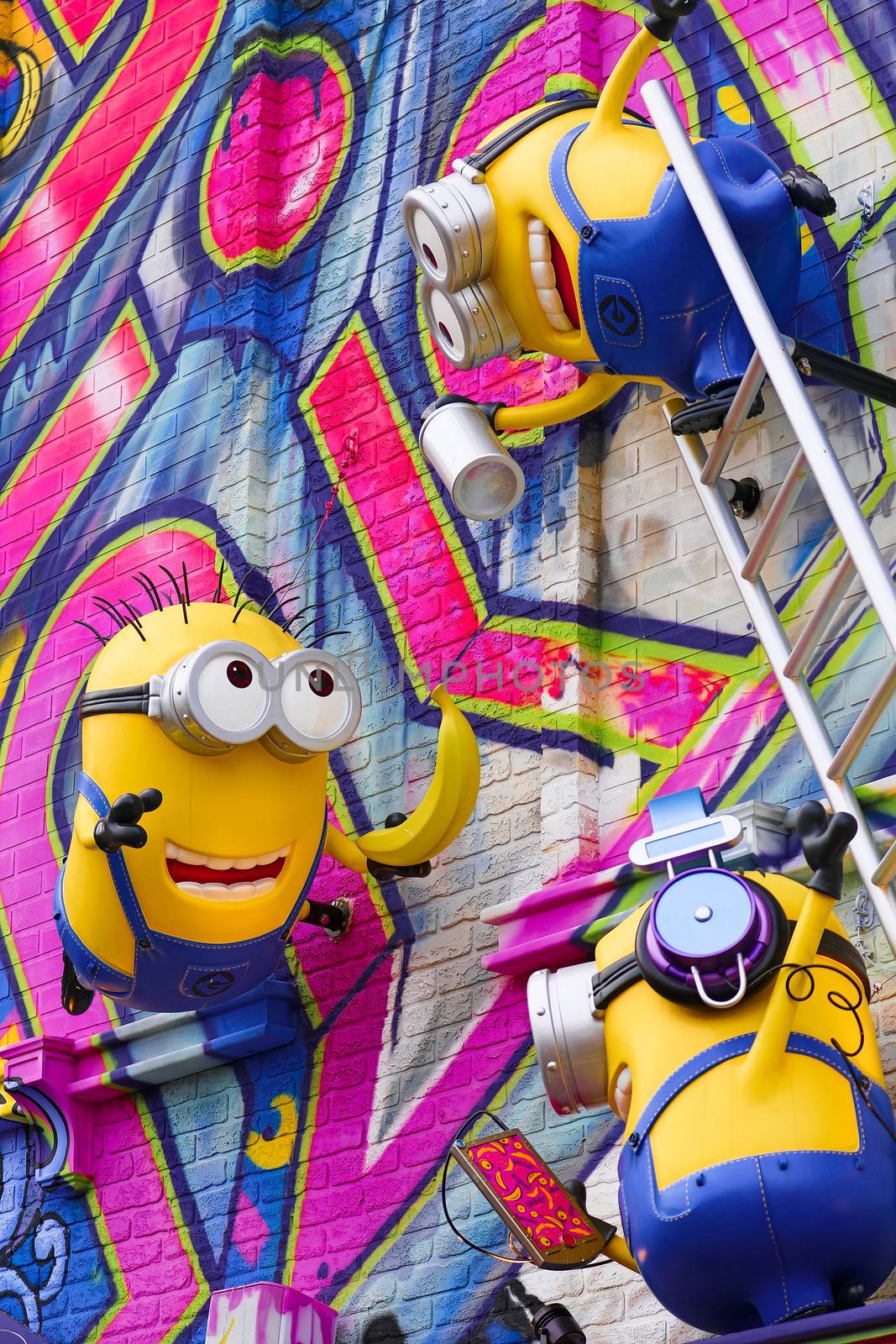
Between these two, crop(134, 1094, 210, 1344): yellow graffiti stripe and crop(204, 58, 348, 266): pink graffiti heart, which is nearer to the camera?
crop(134, 1094, 210, 1344): yellow graffiti stripe

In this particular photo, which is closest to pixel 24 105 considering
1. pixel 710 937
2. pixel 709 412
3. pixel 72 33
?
pixel 72 33

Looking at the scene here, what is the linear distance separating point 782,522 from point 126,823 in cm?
162

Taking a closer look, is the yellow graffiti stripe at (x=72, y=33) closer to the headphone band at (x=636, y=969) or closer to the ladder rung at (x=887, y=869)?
the headphone band at (x=636, y=969)

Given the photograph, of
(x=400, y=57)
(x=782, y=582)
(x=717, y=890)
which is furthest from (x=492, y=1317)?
(x=400, y=57)

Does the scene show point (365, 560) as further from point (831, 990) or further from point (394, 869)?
point (831, 990)

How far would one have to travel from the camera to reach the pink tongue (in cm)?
483

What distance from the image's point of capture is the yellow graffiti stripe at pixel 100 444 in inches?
268

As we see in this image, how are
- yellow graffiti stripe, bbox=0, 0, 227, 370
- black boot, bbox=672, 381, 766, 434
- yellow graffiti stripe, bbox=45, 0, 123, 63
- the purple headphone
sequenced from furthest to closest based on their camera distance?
yellow graffiti stripe, bbox=45, 0, 123, 63, yellow graffiti stripe, bbox=0, 0, 227, 370, black boot, bbox=672, 381, 766, 434, the purple headphone

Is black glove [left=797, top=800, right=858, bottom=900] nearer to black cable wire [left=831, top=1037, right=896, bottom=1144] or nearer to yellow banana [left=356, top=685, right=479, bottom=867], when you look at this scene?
black cable wire [left=831, top=1037, right=896, bottom=1144]

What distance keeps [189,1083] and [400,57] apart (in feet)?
10.1

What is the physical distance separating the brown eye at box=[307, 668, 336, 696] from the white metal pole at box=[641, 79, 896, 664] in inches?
54.5

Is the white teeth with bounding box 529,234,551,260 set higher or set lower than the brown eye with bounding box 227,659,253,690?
higher

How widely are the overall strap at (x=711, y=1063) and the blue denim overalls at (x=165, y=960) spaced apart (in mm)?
1433

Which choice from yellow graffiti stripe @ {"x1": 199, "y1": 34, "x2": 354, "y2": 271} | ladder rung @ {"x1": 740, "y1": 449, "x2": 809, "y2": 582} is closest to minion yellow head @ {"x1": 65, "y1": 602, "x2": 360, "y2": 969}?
ladder rung @ {"x1": 740, "y1": 449, "x2": 809, "y2": 582}
